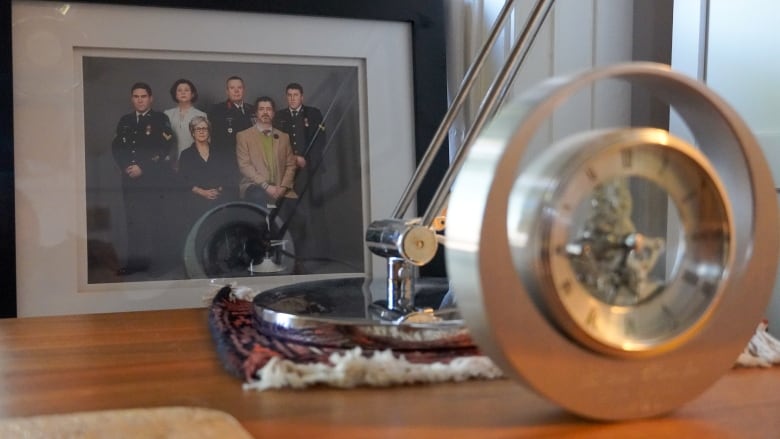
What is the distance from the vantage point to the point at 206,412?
38 centimetres

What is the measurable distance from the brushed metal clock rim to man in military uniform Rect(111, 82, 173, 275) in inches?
22.6

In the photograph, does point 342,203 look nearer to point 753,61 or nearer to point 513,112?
point 753,61

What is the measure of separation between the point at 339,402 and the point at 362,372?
1.3 inches

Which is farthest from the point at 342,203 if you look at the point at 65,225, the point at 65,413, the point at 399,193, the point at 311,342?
the point at 65,413

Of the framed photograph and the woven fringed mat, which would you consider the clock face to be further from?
the framed photograph

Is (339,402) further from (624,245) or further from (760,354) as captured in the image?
(760,354)

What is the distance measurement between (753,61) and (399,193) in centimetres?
41

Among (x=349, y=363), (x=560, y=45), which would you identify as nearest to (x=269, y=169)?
(x=560, y=45)

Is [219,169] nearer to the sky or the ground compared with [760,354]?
nearer to the sky

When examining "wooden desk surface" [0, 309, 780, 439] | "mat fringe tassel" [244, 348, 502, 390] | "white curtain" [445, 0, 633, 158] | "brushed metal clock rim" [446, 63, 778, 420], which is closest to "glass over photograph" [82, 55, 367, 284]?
"white curtain" [445, 0, 633, 158]

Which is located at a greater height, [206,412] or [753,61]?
[753,61]

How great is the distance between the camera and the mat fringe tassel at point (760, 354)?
48cm

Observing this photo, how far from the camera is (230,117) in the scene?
2.91 ft

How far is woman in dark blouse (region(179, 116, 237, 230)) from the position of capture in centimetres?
87
